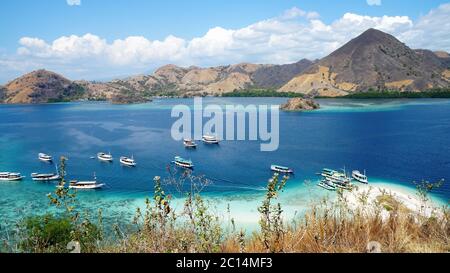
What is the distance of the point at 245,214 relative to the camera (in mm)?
23688

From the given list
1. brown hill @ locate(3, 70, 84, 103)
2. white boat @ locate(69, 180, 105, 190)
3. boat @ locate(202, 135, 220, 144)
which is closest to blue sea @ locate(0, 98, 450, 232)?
white boat @ locate(69, 180, 105, 190)

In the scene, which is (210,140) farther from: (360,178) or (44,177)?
(360,178)

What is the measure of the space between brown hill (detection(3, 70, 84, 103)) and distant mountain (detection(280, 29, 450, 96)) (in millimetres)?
94190

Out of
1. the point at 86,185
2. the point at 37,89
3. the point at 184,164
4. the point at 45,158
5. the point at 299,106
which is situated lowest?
the point at 86,185

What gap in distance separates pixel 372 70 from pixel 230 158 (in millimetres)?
114616

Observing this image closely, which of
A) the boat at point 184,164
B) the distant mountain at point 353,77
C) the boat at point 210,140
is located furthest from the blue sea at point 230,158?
the distant mountain at point 353,77

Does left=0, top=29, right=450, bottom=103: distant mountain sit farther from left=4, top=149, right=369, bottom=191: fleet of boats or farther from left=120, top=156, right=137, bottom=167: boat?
left=120, top=156, right=137, bottom=167: boat

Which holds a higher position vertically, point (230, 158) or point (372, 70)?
point (372, 70)

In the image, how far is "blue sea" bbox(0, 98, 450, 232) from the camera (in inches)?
1090

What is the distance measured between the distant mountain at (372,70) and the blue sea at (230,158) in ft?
219

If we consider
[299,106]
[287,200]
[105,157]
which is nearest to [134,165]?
[105,157]

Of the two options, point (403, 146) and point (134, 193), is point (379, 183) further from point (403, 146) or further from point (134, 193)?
point (134, 193)

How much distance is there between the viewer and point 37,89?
148 meters

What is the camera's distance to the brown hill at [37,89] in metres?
146
